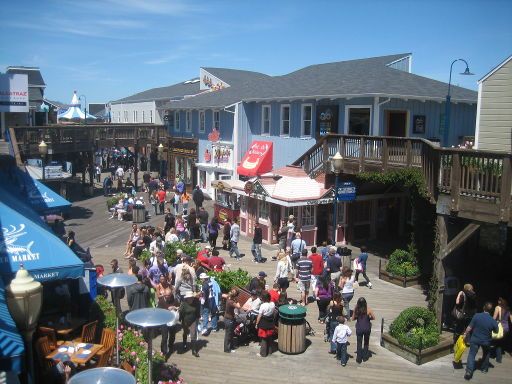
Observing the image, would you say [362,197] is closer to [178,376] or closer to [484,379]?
[484,379]

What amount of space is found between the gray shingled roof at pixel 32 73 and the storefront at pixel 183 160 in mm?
15754

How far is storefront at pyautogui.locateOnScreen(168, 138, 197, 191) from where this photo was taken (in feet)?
113

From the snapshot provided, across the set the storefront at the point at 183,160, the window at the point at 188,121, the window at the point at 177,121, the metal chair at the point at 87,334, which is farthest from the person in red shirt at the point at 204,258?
the window at the point at 177,121

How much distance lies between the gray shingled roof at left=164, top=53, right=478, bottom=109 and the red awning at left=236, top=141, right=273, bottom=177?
2.53m

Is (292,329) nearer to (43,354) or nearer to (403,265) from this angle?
(43,354)

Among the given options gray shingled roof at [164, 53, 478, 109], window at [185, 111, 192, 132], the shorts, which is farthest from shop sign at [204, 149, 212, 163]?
the shorts

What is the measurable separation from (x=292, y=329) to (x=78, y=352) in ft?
14.8

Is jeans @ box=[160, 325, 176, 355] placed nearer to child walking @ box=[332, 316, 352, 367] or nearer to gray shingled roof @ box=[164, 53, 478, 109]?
child walking @ box=[332, 316, 352, 367]

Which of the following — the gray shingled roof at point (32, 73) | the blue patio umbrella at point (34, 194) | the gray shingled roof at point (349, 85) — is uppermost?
the gray shingled roof at point (32, 73)

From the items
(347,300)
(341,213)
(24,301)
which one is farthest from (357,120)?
(24,301)

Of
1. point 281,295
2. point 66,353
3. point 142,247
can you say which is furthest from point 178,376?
point 142,247

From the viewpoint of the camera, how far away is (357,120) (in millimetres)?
21406

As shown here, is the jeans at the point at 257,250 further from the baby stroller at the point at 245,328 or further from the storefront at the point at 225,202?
the baby stroller at the point at 245,328

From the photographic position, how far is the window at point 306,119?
23311 millimetres
